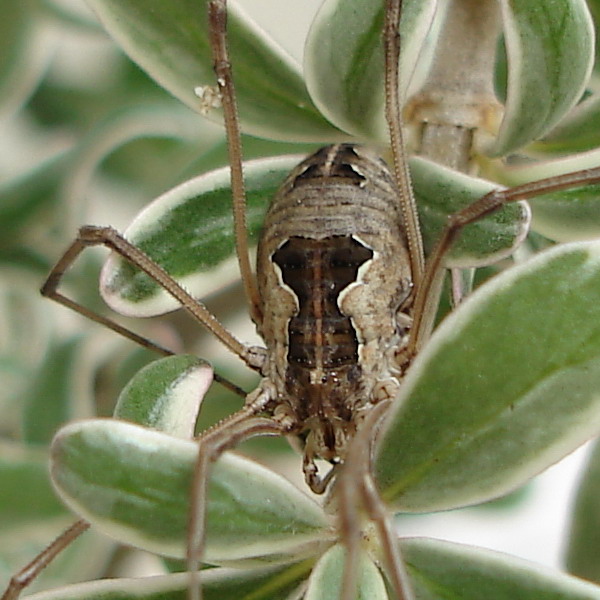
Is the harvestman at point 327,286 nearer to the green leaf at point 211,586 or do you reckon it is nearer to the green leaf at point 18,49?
the green leaf at point 211,586

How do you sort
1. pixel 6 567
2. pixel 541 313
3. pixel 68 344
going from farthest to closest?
pixel 68 344, pixel 6 567, pixel 541 313

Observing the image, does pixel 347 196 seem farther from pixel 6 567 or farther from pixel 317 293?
pixel 6 567

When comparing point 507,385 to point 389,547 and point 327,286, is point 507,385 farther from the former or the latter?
point 327,286

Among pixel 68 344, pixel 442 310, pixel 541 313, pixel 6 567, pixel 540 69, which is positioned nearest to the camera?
pixel 541 313

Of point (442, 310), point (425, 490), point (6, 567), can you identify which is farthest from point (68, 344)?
point (425, 490)

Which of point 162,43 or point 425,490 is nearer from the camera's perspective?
point 425,490

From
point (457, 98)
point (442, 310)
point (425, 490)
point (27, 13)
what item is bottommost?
point (425, 490)

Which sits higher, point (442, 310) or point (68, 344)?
point (68, 344)
